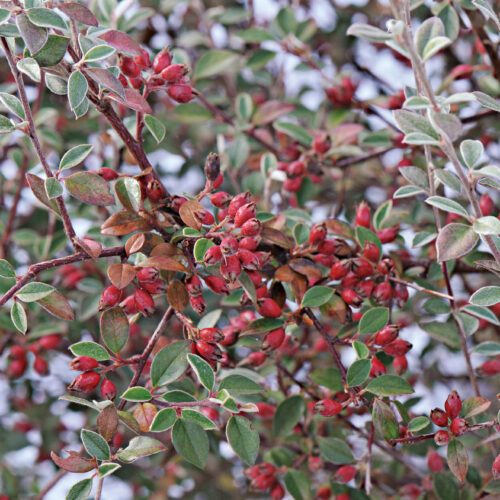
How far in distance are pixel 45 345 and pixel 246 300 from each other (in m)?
0.73

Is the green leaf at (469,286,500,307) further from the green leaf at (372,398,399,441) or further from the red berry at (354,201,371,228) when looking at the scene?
the red berry at (354,201,371,228)

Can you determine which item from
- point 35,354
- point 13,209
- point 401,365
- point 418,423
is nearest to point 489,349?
point 401,365

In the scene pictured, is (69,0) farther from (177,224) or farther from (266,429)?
(266,429)

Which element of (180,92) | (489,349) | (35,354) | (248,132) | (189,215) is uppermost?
(180,92)

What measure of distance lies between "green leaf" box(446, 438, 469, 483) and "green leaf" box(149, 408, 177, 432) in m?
0.39

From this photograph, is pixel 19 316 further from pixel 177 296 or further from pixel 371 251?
pixel 371 251

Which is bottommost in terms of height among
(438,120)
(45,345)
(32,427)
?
(32,427)

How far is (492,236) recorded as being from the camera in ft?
2.88

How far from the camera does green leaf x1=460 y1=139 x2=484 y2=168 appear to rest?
2.86 feet

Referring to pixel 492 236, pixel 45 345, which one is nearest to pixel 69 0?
pixel 492 236

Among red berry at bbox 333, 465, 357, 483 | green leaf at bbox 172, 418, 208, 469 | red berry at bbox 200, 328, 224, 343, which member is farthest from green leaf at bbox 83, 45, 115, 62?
red berry at bbox 333, 465, 357, 483

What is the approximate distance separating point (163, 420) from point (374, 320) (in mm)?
356

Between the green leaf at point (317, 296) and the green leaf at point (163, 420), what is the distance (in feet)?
0.83

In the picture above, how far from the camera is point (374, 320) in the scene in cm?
101
